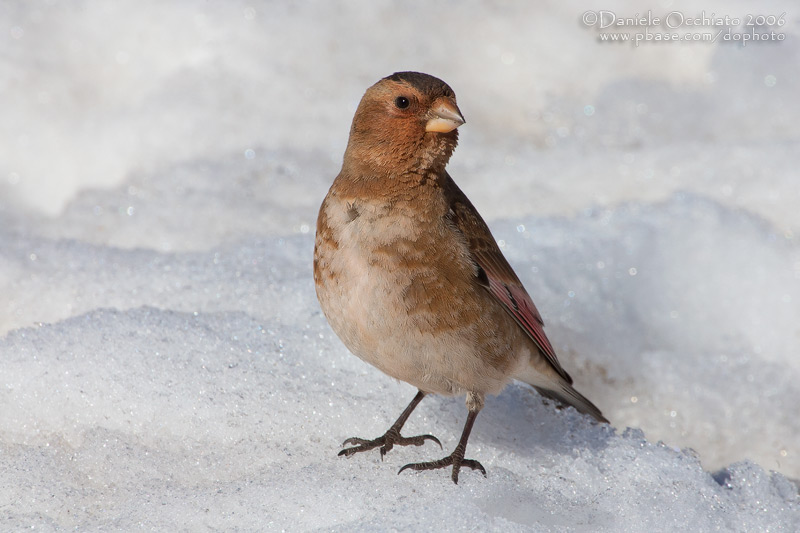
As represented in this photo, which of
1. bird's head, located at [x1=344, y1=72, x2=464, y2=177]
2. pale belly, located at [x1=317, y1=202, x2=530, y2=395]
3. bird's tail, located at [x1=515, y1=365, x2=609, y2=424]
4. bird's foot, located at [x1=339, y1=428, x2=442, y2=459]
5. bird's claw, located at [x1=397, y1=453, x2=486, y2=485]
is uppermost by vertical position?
bird's head, located at [x1=344, y1=72, x2=464, y2=177]

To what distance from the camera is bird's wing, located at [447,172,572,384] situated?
3193 millimetres

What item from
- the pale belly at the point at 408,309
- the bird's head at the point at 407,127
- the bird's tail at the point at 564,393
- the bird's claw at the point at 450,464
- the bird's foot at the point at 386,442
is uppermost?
the bird's head at the point at 407,127

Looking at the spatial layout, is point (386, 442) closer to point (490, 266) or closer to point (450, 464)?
point (450, 464)

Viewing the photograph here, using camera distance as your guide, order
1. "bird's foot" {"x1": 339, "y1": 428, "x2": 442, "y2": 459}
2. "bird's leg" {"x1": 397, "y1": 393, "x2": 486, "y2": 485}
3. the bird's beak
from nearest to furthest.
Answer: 1. the bird's beak
2. "bird's leg" {"x1": 397, "y1": 393, "x2": 486, "y2": 485}
3. "bird's foot" {"x1": 339, "y1": 428, "x2": 442, "y2": 459}

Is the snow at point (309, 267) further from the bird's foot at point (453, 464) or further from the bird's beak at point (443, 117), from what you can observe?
the bird's beak at point (443, 117)

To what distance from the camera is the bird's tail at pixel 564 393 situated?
3703 millimetres

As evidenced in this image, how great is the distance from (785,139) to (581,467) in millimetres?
3861

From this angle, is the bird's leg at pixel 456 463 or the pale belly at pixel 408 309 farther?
the bird's leg at pixel 456 463

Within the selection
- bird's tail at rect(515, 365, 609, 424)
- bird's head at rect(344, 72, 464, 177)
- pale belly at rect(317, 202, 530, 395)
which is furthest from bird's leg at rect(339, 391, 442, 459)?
bird's head at rect(344, 72, 464, 177)

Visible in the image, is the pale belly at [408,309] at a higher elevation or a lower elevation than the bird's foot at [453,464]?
higher

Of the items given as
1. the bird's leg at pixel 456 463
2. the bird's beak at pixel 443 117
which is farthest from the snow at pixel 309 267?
the bird's beak at pixel 443 117

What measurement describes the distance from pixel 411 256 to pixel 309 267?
1.58 m

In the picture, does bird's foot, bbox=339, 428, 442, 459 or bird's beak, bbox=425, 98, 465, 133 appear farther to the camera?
bird's foot, bbox=339, 428, 442, 459

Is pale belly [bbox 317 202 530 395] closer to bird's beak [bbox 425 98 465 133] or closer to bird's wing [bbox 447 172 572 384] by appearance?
bird's wing [bbox 447 172 572 384]
